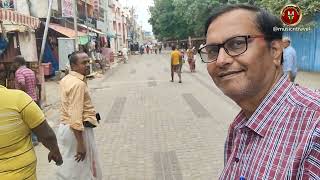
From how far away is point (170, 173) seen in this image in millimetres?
Result: 5727

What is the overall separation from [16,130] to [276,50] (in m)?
1.93

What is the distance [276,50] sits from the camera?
1653mm

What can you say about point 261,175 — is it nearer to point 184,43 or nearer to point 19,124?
point 19,124

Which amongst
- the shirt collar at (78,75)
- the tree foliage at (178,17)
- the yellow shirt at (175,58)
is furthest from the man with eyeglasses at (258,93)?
the tree foliage at (178,17)

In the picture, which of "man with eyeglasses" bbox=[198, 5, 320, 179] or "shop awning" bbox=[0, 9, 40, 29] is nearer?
"man with eyeglasses" bbox=[198, 5, 320, 179]

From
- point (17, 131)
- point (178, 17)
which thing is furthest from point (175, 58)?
point (178, 17)

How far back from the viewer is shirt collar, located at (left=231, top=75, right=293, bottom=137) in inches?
57.1

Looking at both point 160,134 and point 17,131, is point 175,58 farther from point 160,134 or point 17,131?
point 17,131

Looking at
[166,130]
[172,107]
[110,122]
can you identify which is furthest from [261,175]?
[172,107]

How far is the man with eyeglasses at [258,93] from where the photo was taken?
132 cm

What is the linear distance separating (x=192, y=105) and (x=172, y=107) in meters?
0.58

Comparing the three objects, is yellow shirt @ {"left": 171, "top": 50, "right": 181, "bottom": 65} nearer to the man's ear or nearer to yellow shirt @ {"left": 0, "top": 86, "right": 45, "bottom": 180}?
yellow shirt @ {"left": 0, "top": 86, "right": 45, "bottom": 180}

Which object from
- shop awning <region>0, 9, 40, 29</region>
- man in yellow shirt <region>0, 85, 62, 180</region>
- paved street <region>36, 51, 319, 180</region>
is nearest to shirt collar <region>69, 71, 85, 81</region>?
man in yellow shirt <region>0, 85, 62, 180</region>

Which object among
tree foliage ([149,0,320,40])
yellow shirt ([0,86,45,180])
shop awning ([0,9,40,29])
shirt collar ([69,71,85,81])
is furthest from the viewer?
tree foliage ([149,0,320,40])
